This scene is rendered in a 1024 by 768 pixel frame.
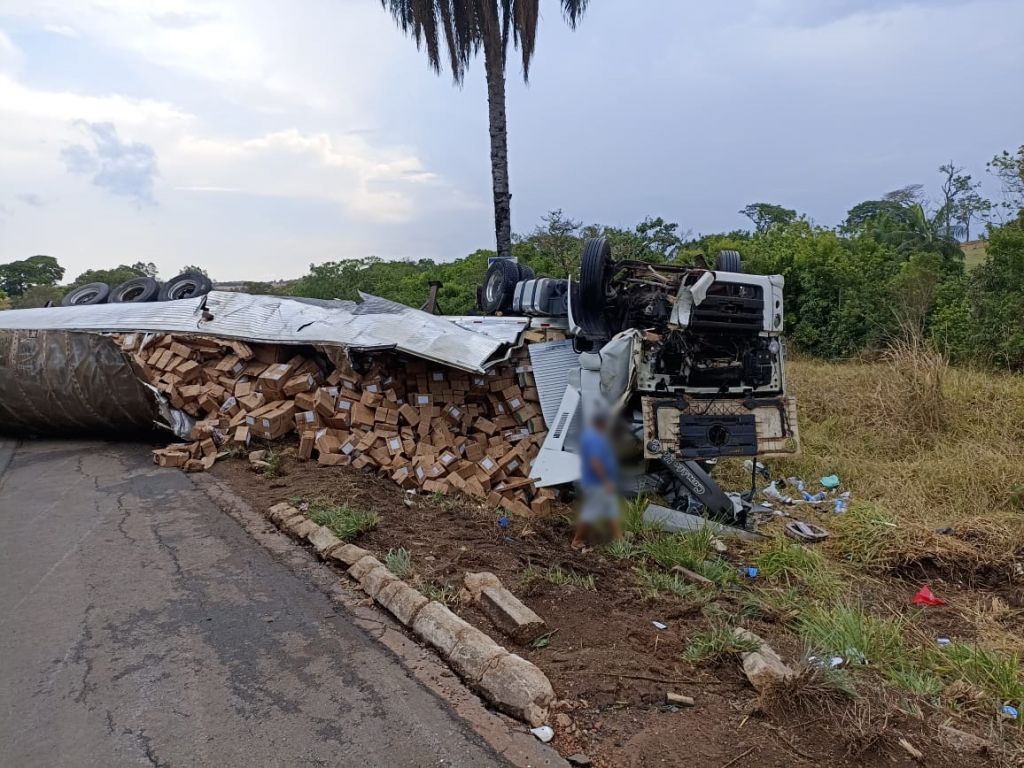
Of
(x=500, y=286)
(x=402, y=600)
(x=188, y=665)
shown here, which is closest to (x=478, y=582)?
(x=402, y=600)

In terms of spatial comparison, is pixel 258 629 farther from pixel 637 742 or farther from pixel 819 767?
pixel 819 767

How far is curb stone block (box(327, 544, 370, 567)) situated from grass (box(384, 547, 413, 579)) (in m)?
0.17

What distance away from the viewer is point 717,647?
149 inches

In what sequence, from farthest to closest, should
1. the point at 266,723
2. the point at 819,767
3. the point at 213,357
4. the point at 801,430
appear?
the point at 801,430 → the point at 213,357 → the point at 266,723 → the point at 819,767

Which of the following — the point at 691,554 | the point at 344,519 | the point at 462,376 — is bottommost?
the point at 691,554

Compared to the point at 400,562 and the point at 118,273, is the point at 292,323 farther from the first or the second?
the point at 118,273

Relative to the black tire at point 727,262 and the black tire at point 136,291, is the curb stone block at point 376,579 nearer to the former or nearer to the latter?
the black tire at point 727,262

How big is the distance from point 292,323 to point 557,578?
15.8 ft

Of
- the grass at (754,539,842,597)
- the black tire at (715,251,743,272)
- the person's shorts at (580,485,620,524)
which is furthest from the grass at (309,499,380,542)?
the black tire at (715,251,743,272)

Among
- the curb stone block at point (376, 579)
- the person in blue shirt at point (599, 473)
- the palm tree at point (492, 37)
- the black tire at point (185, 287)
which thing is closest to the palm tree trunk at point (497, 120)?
the palm tree at point (492, 37)

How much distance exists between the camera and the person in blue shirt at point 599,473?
1200mm

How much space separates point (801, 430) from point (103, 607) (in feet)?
26.5

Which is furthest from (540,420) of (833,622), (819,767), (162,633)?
(819,767)

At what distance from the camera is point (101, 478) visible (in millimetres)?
7367
